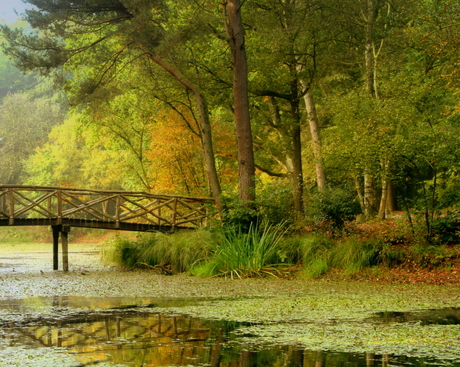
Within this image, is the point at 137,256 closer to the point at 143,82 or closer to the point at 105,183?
the point at 143,82

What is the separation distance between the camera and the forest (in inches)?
457

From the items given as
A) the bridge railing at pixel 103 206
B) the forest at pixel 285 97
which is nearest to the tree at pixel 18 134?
the forest at pixel 285 97

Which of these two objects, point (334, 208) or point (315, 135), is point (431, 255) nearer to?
point (334, 208)

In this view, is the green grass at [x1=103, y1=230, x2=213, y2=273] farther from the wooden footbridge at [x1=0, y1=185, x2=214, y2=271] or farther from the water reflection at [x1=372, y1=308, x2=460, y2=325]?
the water reflection at [x1=372, y1=308, x2=460, y2=325]

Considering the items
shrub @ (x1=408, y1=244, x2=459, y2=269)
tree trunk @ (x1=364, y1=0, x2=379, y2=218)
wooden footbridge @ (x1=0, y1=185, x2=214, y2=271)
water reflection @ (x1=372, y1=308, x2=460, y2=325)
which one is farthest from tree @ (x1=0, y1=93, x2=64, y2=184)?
water reflection @ (x1=372, y1=308, x2=460, y2=325)

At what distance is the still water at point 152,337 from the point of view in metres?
4.02

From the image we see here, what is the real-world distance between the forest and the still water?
5.35 meters

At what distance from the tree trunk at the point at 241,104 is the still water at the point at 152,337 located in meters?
5.97

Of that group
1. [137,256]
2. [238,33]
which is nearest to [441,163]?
[238,33]

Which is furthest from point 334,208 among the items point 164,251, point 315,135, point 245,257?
point 315,135

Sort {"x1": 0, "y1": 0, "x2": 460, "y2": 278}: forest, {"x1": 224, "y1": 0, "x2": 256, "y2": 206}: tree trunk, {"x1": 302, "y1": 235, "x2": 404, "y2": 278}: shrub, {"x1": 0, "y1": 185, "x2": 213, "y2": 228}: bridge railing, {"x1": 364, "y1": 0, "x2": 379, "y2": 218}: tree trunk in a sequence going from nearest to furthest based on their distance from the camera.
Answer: {"x1": 302, "y1": 235, "x2": 404, "y2": 278}: shrub
{"x1": 0, "y1": 0, "x2": 460, "y2": 278}: forest
{"x1": 224, "y1": 0, "x2": 256, "y2": 206}: tree trunk
{"x1": 0, "y1": 185, "x2": 213, "y2": 228}: bridge railing
{"x1": 364, "y1": 0, "x2": 379, "y2": 218}: tree trunk

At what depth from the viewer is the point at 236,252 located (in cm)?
1124

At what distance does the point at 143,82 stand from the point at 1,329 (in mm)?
13721

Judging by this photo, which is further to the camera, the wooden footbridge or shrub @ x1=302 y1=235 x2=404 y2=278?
the wooden footbridge
